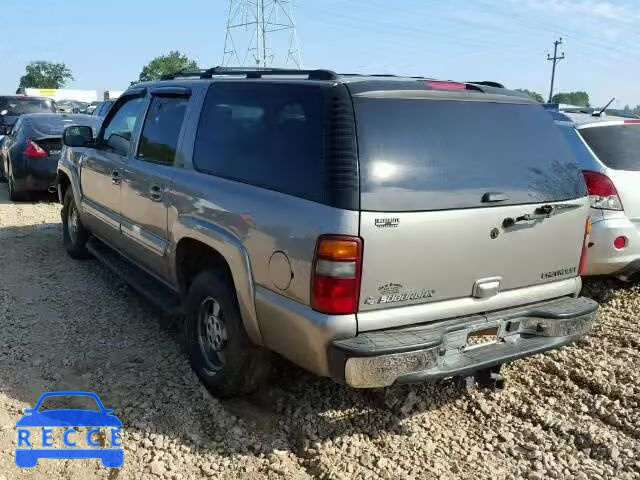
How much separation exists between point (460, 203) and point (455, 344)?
0.71 meters

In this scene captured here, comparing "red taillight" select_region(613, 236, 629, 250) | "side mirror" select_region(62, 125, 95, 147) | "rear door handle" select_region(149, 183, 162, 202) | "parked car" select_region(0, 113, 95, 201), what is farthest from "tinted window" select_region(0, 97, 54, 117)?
"red taillight" select_region(613, 236, 629, 250)

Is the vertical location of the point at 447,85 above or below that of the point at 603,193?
above

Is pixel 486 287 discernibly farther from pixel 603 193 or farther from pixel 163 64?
pixel 163 64

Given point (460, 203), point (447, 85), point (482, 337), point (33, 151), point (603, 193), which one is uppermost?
point (447, 85)

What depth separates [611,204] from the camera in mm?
4883

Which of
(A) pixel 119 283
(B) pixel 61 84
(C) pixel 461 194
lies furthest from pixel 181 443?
(B) pixel 61 84

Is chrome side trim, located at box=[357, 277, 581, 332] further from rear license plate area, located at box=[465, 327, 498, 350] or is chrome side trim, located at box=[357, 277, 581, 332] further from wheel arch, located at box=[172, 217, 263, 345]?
wheel arch, located at box=[172, 217, 263, 345]

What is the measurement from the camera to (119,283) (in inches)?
228

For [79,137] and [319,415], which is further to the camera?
[79,137]

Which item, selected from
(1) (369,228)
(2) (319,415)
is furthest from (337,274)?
(2) (319,415)

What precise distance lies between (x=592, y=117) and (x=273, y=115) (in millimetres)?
3738

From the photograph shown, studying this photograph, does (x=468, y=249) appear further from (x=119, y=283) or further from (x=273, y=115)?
(x=119, y=283)

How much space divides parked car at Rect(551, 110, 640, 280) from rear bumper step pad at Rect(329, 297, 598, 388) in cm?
148

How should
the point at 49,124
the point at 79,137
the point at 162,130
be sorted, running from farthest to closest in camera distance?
the point at 49,124, the point at 79,137, the point at 162,130
